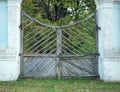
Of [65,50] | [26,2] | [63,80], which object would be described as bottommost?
[63,80]

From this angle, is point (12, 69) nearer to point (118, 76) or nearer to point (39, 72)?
point (39, 72)

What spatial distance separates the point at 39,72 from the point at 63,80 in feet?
3.20

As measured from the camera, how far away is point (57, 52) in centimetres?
1150

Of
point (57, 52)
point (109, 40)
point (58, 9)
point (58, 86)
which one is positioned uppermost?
point (58, 9)

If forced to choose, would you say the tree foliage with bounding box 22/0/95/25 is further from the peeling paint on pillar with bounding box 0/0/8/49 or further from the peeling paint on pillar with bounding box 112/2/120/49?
the peeling paint on pillar with bounding box 0/0/8/49

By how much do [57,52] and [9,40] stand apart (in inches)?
69.4

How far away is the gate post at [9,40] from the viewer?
34.9ft

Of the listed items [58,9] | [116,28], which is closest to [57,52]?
[116,28]

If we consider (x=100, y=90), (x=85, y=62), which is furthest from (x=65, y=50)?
(x=100, y=90)

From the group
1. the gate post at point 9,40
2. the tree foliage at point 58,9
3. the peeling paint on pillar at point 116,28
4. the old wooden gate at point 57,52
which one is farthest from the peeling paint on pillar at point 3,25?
the tree foliage at point 58,9

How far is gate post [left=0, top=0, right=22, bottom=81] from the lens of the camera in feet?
34.9

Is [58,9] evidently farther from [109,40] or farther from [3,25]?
[109,40]

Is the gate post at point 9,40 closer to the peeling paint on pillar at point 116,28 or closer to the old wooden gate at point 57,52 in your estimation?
the old wooden gate at point 57,52

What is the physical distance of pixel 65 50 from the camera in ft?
38.8
